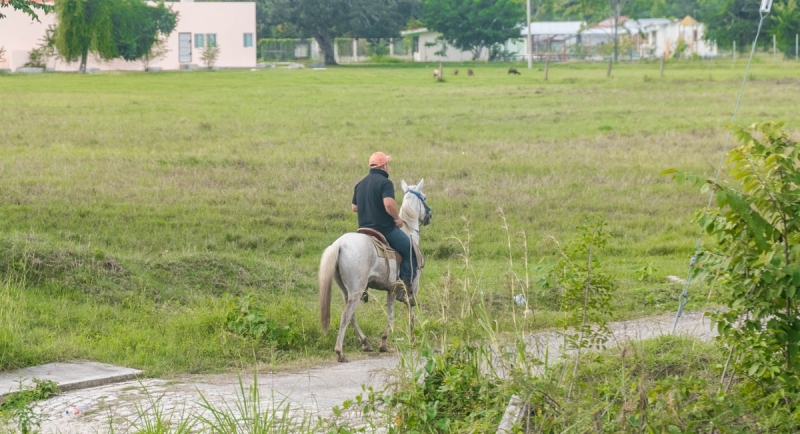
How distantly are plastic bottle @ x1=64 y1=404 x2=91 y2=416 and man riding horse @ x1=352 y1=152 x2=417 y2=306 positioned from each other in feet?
10.5

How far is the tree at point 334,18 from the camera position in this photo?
77062 mm

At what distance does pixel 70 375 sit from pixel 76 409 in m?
0.99

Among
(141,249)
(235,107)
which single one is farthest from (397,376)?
(235,107)

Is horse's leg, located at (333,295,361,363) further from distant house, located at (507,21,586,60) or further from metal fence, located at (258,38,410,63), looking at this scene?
distant house, located at (507,21,586,60)

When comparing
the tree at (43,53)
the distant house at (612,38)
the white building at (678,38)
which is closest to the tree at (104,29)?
the tree at (43,53)

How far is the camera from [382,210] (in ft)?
30.4

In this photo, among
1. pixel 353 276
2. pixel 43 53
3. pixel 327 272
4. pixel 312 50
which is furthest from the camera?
pixel 312 50

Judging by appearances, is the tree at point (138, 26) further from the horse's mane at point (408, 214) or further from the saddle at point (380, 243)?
the saddle at point (380, 243)

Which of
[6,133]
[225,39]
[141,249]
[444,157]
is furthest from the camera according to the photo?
[225,39]

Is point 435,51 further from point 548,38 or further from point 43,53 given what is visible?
point 43,53

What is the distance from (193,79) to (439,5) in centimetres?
3440

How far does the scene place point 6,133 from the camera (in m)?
24.0

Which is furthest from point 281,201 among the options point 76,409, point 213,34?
point 213,34

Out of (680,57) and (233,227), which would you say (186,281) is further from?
(680,57)
